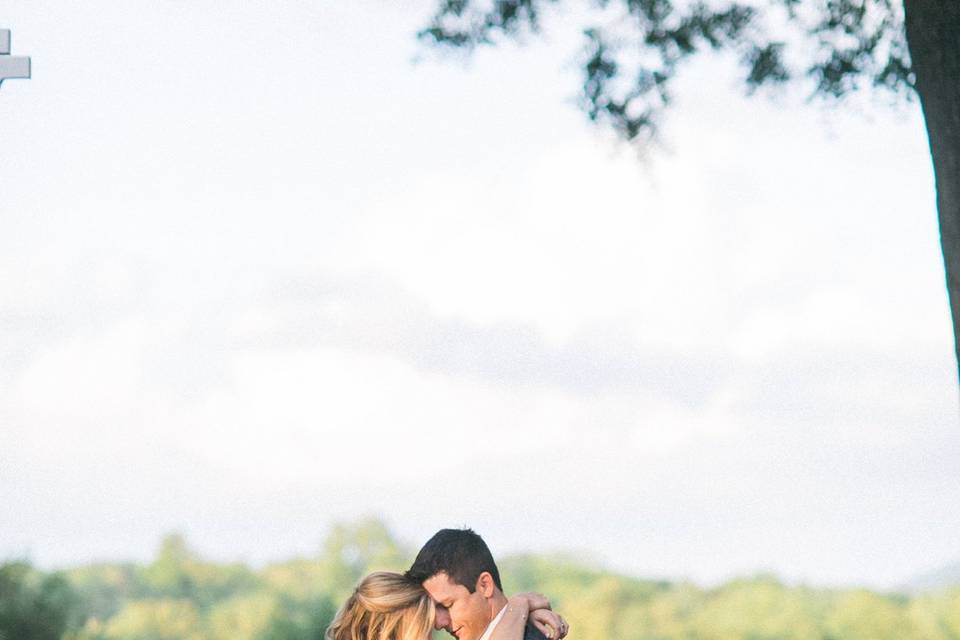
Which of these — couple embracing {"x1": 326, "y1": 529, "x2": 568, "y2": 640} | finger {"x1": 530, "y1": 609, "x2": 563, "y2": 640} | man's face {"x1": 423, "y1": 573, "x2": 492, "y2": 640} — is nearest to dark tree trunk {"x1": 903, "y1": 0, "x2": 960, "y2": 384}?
finger {"x1": 530, "y1": 609, "x2": 563, "y2": 640}

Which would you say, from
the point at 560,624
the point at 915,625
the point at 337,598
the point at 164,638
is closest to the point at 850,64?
the point at 560,624

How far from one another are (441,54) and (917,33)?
319cm

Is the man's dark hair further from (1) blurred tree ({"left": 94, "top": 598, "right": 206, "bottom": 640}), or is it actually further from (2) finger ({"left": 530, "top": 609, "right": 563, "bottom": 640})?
(1) blurred tree ({"left": 94, "top": 598, "right": 206, "bottom": 640})

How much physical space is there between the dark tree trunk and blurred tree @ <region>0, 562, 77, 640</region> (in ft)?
30.5

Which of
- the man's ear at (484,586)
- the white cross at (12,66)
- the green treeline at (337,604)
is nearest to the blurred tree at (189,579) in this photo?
the green treeline at (337,604)

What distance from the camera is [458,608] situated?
564cm

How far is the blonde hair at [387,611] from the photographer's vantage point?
5.67 metres

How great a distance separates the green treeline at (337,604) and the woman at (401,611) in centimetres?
637

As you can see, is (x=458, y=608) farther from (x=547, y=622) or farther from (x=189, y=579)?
(x=189, y=579)

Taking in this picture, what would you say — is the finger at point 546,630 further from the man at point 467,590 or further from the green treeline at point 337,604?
the green treeline at point 337,604

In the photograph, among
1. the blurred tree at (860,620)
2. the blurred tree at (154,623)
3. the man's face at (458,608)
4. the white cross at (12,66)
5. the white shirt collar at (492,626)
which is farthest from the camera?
the blurred tree at (154,623)

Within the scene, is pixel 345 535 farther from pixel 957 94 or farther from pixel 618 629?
pixel 957 94

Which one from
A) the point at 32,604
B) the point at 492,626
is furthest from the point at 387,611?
the point at 32,604

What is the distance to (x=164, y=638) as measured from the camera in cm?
1252
